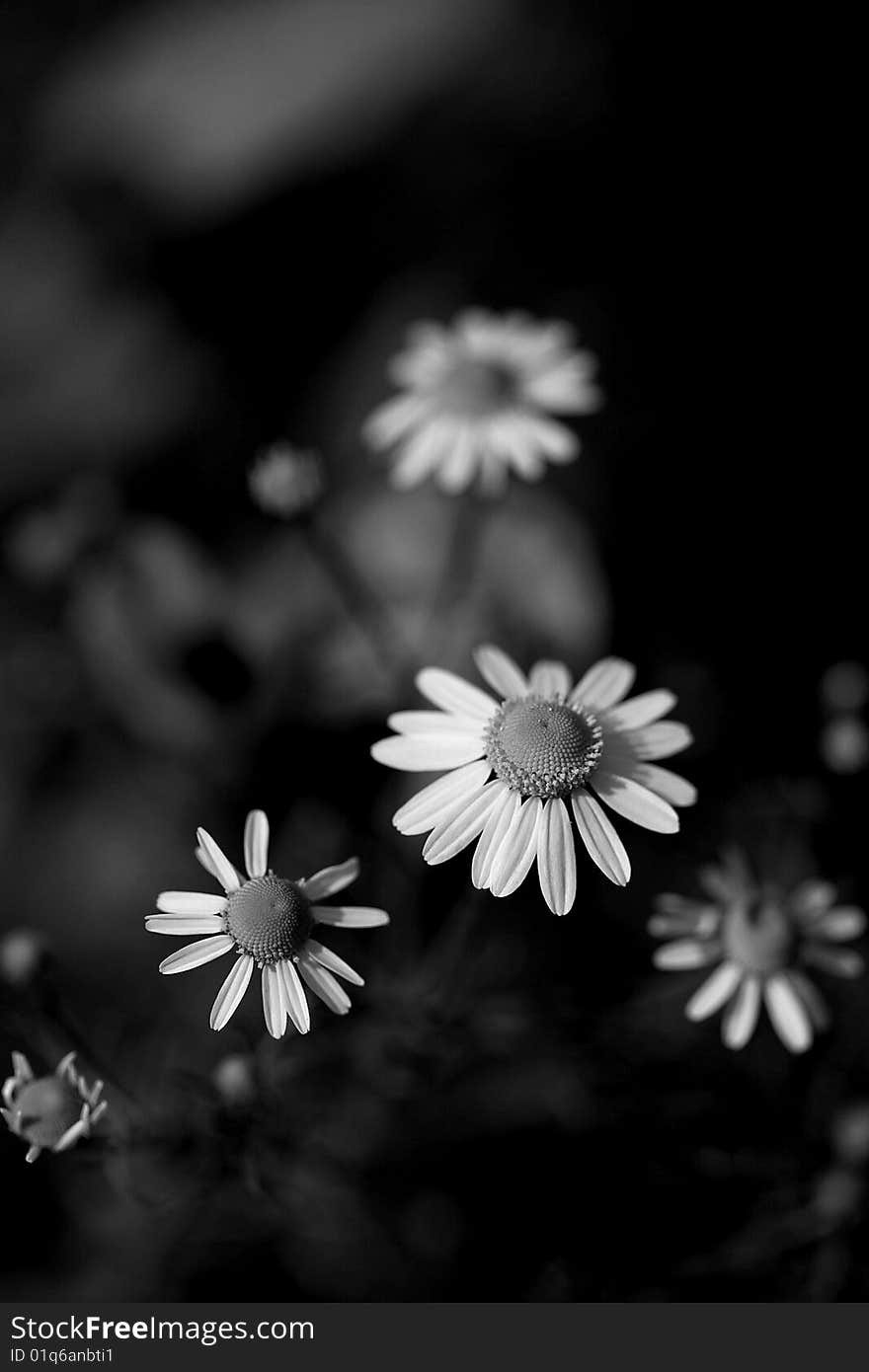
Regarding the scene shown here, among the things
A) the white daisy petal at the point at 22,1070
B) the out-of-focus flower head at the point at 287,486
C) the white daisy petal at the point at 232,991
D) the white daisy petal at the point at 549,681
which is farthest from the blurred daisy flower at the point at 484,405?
the white daisy petal at the point at 22,1070

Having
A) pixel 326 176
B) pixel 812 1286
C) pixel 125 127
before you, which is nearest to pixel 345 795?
pixel 812 1286

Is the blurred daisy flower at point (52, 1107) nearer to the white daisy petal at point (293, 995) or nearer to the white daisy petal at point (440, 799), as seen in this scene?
the white daisy petal at point (293, 995)

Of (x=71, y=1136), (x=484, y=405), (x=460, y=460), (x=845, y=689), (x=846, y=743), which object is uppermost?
(x=484, y=405)

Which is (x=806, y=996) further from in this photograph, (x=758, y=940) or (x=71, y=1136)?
(x=71, y=1136)

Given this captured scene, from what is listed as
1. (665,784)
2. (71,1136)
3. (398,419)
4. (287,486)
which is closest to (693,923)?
(665,784)

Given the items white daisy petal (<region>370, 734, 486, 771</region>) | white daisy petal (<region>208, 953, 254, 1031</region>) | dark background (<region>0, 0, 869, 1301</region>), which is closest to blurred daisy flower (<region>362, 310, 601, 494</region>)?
dark background (<region>0, 0, 869, 1301</region>)

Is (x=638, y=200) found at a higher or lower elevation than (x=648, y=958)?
higher

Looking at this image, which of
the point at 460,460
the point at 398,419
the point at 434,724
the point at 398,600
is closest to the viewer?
the point at 434,724
